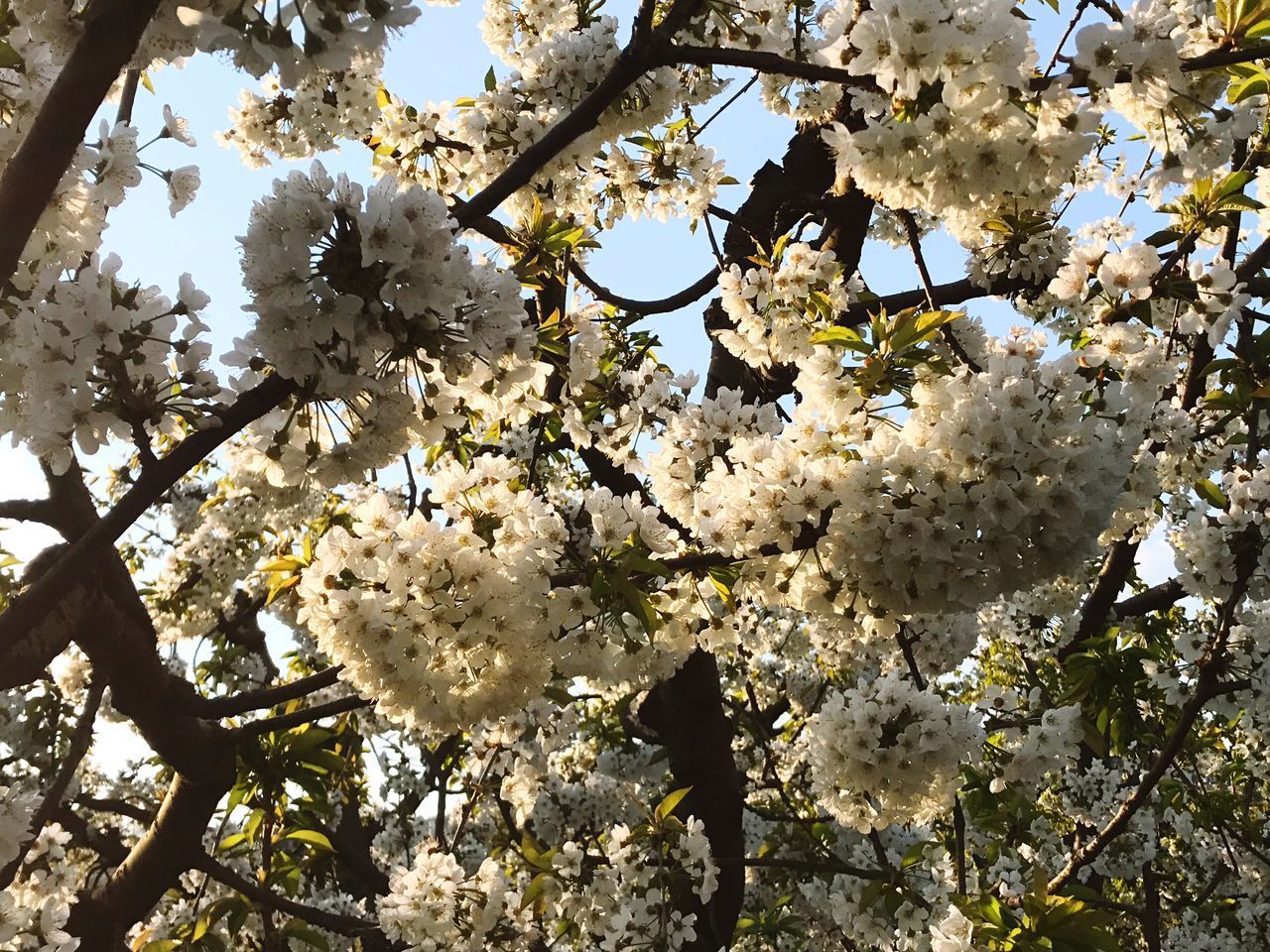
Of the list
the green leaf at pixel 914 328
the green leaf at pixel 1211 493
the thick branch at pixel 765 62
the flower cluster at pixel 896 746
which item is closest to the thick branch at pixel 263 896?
the flower cluster at pixel 896 746

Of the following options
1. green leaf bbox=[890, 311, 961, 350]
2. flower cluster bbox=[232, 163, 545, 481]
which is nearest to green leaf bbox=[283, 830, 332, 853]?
flower cluster bbox=[232, 163, 545, 481]

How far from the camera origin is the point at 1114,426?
89.7 inches

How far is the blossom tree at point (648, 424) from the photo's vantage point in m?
1.75

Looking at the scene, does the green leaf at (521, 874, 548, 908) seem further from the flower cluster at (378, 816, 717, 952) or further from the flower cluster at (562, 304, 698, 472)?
the flower cluster at (562, 304, 698, 472)

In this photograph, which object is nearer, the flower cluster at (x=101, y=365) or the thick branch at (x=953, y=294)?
the flower cluster at (x=101, y=365)

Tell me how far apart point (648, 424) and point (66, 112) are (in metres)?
2.98

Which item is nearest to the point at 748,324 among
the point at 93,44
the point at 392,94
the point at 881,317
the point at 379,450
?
the point at 881,317

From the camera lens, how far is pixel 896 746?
2.89 m

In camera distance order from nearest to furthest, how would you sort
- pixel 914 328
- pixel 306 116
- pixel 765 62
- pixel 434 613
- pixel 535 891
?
pixel 765 62 < pixel 434 613 < pixel 914 328 < pixel 535 891 < pixel 306 116

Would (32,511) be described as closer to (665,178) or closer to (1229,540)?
(665,178)

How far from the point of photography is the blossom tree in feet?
5.74

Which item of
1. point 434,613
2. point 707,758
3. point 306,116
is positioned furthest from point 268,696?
point 306,116

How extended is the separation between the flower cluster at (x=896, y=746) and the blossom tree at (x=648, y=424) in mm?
15

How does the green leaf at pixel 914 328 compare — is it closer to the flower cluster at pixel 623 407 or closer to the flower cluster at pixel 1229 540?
the flower cluster at pixel 623 407
